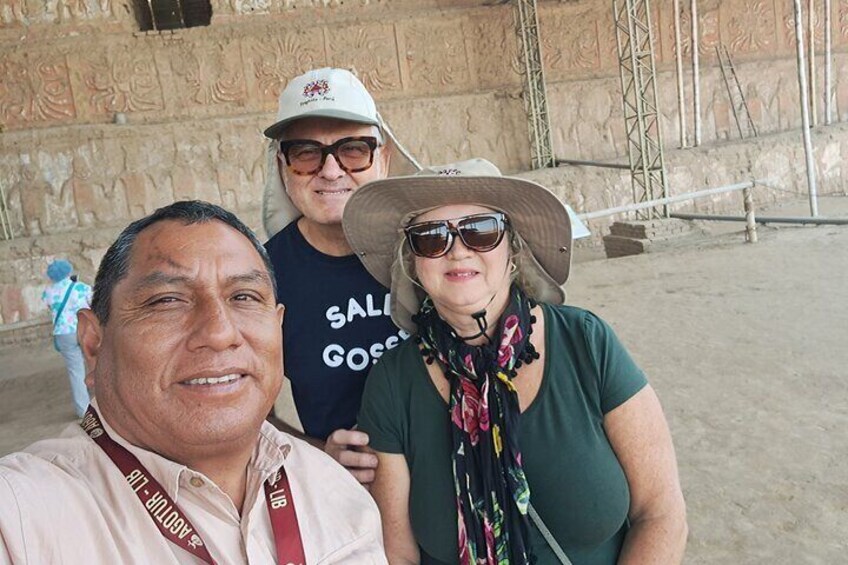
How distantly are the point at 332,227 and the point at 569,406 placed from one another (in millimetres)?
829

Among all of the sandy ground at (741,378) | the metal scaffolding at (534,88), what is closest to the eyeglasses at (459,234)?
the sandy ground at (741,378)

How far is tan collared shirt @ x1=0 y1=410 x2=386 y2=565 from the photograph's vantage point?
990 millimetres

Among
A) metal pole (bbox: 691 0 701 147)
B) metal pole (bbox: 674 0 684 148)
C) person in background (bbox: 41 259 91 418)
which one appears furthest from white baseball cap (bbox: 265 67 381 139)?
metal pole (bbox: 691 0 701 147)

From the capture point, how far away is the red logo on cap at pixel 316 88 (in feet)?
5.77

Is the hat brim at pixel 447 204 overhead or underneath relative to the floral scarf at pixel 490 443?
overhead

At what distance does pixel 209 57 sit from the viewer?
11.5 m

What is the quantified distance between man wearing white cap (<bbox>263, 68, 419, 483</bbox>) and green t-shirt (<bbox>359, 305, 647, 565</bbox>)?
190 millimetres

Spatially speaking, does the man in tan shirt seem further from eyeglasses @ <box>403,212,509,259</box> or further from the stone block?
the stone block

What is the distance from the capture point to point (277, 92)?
11.8 m

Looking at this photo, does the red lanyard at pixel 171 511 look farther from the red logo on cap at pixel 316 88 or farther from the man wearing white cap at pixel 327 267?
the red logo on cap at pixel 316 88

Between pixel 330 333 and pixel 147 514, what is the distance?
77cm

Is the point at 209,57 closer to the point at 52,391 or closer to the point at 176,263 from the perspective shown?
the point at 52,391

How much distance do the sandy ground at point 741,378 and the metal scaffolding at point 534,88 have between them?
4.44m

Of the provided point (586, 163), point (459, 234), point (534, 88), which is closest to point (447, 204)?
point (459, 234)
